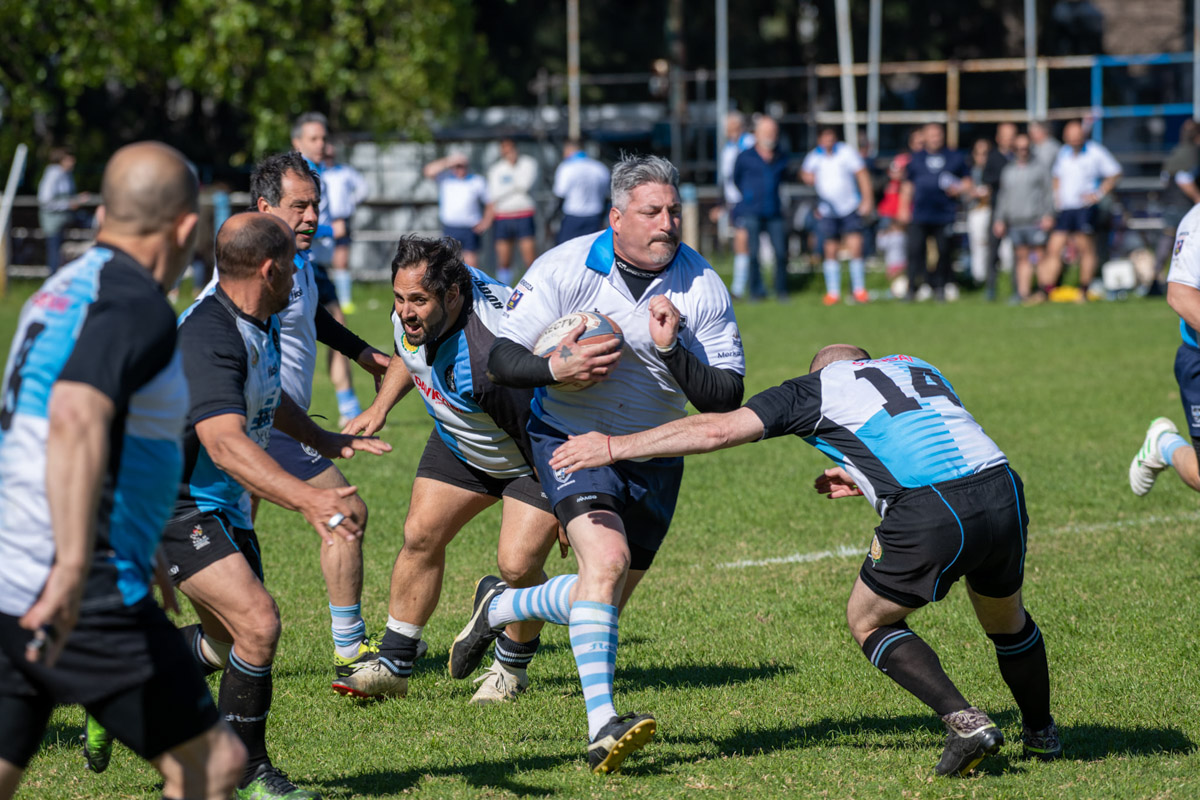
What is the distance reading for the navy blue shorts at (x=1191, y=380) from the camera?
6.25 m

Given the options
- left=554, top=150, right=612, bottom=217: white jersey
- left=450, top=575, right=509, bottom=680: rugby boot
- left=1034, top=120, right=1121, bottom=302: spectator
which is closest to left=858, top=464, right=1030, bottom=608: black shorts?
left=450, top=575, right=509, bottom=680: rugby boot

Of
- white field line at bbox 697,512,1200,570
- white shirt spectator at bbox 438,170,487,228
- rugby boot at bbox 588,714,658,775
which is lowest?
white field line at bbox 697,512,1200,570

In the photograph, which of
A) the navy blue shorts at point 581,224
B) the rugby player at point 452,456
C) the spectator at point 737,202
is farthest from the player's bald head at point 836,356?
the spectator at point 737,202

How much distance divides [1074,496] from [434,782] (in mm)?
5787

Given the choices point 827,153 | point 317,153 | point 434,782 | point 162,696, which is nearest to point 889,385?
point 434,782

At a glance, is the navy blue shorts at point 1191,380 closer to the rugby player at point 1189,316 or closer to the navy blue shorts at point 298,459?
the rugby player at point 1189,316

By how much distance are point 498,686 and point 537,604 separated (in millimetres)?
820

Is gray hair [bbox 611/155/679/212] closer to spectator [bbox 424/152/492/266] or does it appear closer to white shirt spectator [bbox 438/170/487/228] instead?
spectator [bbox 424/152/492/266]

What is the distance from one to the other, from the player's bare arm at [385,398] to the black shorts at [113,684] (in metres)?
2.45

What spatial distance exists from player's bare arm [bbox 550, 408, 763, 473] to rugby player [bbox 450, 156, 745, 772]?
8.3 inches

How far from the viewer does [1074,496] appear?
8.98m

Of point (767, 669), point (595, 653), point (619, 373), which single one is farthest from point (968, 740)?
point (619, 373)

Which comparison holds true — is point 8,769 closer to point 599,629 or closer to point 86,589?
point 86,589

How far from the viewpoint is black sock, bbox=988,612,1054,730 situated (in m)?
4.67
